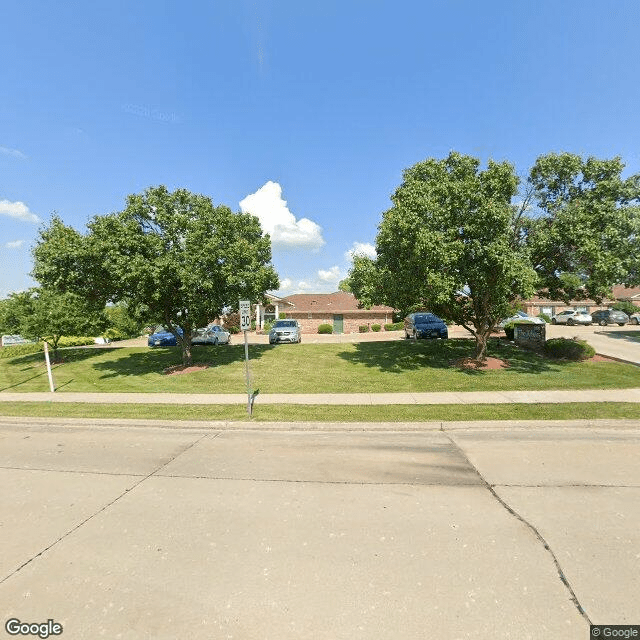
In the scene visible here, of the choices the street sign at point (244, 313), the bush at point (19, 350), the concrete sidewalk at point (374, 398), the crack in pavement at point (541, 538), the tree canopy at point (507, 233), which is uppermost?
the tree canopy at point (507, 233)

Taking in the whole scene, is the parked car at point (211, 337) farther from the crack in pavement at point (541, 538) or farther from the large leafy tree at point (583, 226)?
the crack in pavement at point (541, 538)

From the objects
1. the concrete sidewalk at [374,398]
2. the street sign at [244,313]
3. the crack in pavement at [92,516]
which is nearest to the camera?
the crack in pavement at [92,516]

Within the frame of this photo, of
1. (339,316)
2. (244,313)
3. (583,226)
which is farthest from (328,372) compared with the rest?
(339,316)

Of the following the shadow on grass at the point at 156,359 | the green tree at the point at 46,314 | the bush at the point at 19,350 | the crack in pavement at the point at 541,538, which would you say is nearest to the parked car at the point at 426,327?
the shadow on grass at the point at 156,359

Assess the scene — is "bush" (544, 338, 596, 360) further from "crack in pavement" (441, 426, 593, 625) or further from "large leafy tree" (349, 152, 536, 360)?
"crack in pavement" (441, 426, 593, 625)

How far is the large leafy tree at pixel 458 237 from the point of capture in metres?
10.6

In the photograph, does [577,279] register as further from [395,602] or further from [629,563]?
[395,602]

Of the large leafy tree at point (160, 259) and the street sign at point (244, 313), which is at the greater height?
the large leafy tree at point (160, 259)

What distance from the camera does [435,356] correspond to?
53.2ft

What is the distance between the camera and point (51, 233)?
15055 mm

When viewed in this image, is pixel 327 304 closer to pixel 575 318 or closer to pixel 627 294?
pixel 575 318

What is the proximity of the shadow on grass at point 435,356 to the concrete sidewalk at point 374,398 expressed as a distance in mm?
2709

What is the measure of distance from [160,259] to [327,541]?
11.4 meters

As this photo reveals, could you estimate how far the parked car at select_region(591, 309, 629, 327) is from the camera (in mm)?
30484
